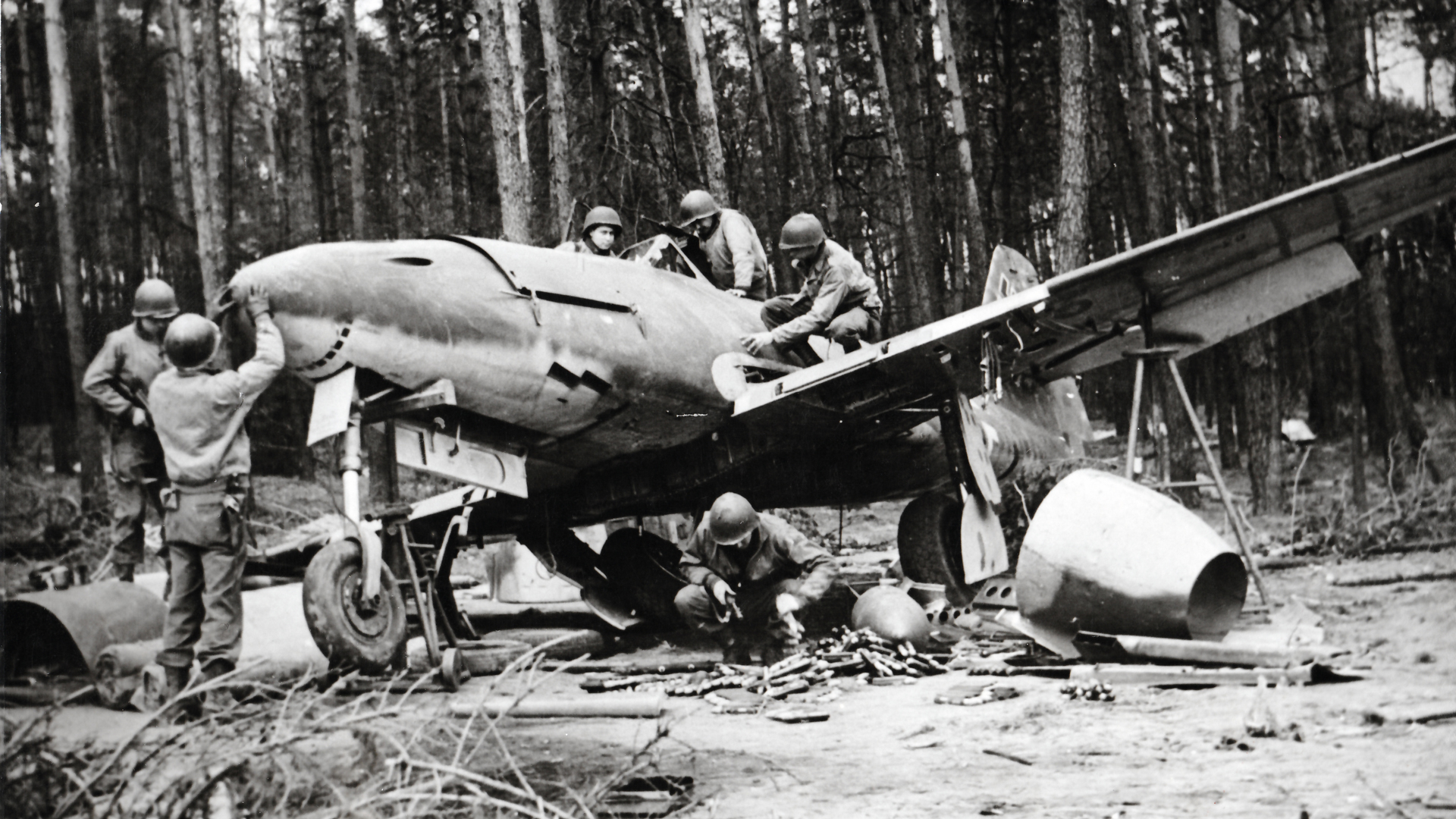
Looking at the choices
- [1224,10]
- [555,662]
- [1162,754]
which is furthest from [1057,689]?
[1224,10]

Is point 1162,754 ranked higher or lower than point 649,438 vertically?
lower

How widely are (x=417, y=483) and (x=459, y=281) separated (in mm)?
15379

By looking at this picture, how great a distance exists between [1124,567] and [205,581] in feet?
16.4

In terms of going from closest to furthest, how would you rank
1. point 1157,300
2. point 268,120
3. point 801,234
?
1. point 1157,300
2. point 801,234
3. point 268,120

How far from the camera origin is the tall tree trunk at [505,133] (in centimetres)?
1137

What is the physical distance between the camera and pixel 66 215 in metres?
7.50

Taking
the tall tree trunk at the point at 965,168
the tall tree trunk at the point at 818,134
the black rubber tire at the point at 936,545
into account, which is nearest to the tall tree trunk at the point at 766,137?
the tall tree trunk at the point at 818,134

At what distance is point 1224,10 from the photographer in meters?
14.9

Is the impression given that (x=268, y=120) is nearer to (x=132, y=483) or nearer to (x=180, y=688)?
(x=132, y=483)

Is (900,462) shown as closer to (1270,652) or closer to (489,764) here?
(1270,652)

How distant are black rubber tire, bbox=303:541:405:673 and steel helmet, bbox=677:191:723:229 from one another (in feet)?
14.4

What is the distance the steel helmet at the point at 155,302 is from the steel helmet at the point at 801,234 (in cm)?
406

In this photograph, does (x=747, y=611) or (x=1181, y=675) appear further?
(x=747, y=611)

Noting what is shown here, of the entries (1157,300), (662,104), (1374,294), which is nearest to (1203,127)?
(1374,294)
